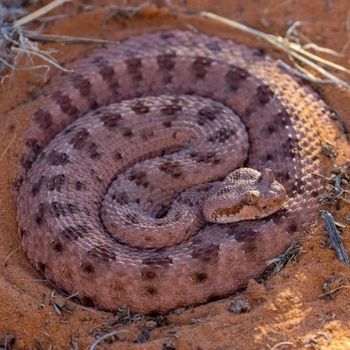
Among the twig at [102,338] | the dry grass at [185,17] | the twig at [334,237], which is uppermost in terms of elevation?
the dry grass at [185,17]

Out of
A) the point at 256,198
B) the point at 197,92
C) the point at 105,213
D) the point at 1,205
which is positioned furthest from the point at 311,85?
the point at 1,205

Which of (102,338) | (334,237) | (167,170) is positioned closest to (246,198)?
(334,237)

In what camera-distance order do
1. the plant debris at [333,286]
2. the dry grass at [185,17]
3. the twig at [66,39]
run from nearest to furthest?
the plant debris at [333,286], the dry grass at [185,17], the twig at [66,39]

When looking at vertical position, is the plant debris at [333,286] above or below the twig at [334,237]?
below

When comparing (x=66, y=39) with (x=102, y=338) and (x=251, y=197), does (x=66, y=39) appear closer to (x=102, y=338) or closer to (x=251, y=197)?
(x=251, y=197)

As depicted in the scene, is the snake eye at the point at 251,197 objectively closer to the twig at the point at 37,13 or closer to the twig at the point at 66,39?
the twig at the point at 66,39

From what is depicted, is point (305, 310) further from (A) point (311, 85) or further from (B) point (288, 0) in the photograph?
(B) point (288, 0)

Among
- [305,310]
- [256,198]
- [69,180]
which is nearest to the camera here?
[305,310]

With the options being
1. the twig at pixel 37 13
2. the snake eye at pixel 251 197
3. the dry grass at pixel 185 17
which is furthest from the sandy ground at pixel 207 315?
the twig at pixel 37 13
